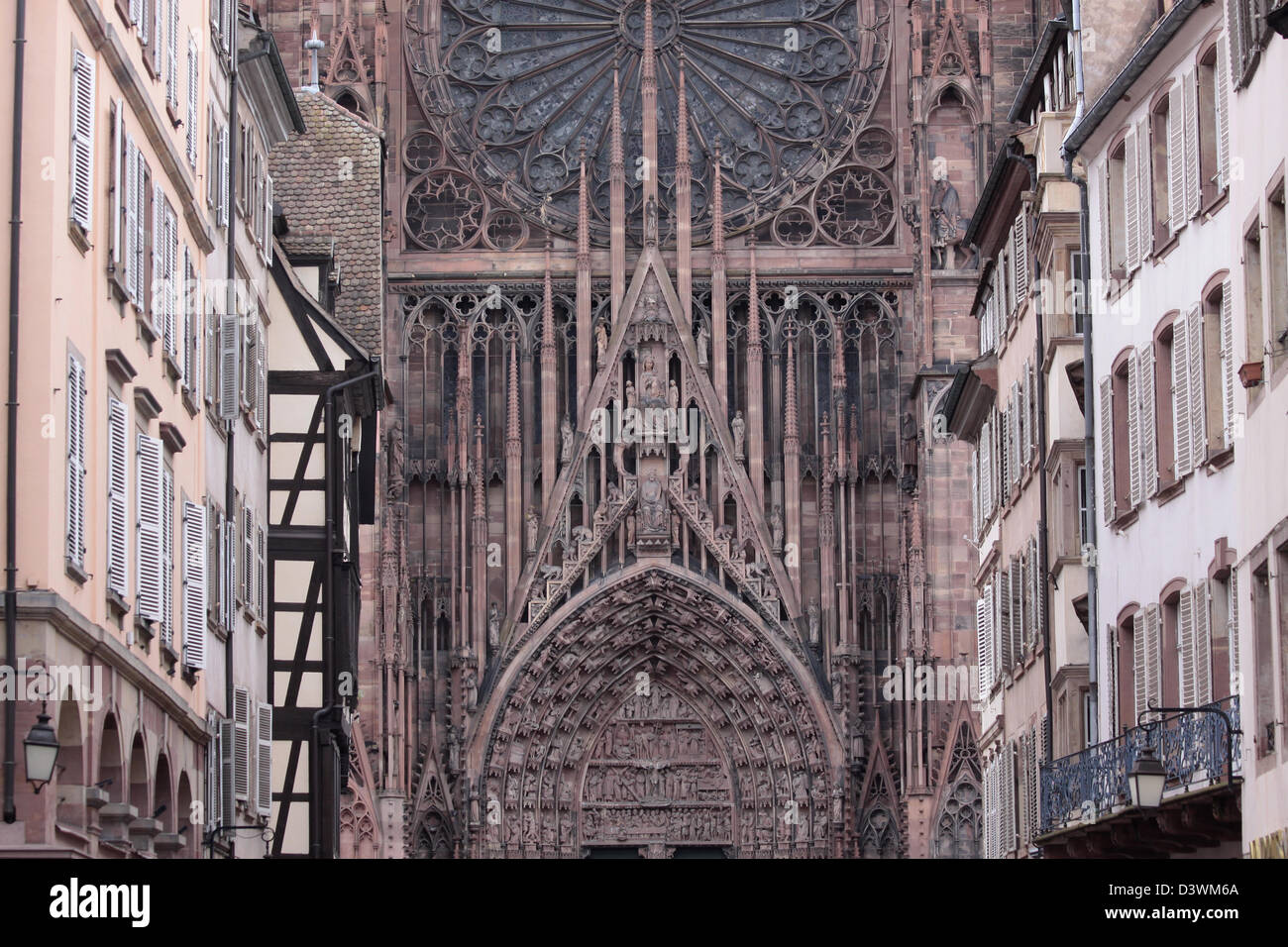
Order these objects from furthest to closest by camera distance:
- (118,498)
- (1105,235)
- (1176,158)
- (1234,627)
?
1. (1105,235)
2. (1176,158)
3. (1234,627)
4. (118,498)

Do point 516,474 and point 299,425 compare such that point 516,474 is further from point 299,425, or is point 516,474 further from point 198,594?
point 198,594

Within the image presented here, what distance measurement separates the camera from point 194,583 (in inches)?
1032

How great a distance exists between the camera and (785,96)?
58.3 metres

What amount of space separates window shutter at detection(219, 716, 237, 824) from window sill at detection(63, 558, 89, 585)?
7.40 metres

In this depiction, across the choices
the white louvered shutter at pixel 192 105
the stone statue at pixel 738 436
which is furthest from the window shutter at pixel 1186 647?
the stone statue at pixel 738 436

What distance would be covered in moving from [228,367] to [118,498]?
6.91m

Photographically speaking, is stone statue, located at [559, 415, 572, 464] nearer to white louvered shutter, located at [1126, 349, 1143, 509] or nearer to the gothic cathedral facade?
the gothic cathedral facade

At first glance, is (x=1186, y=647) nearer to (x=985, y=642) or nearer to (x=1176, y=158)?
(x=1176, y=158)

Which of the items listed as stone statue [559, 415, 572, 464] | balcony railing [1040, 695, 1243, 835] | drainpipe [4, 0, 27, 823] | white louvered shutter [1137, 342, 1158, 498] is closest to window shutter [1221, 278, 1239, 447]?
balcony railing [1040, 695, 1243, 835]

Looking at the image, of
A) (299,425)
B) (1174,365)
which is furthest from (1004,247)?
(1174,365)

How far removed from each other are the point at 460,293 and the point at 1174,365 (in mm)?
31540

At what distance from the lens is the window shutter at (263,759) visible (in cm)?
3086

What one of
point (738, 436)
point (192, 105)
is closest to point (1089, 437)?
point (192, 105)

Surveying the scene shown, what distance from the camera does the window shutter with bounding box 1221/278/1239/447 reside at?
76.2ft
